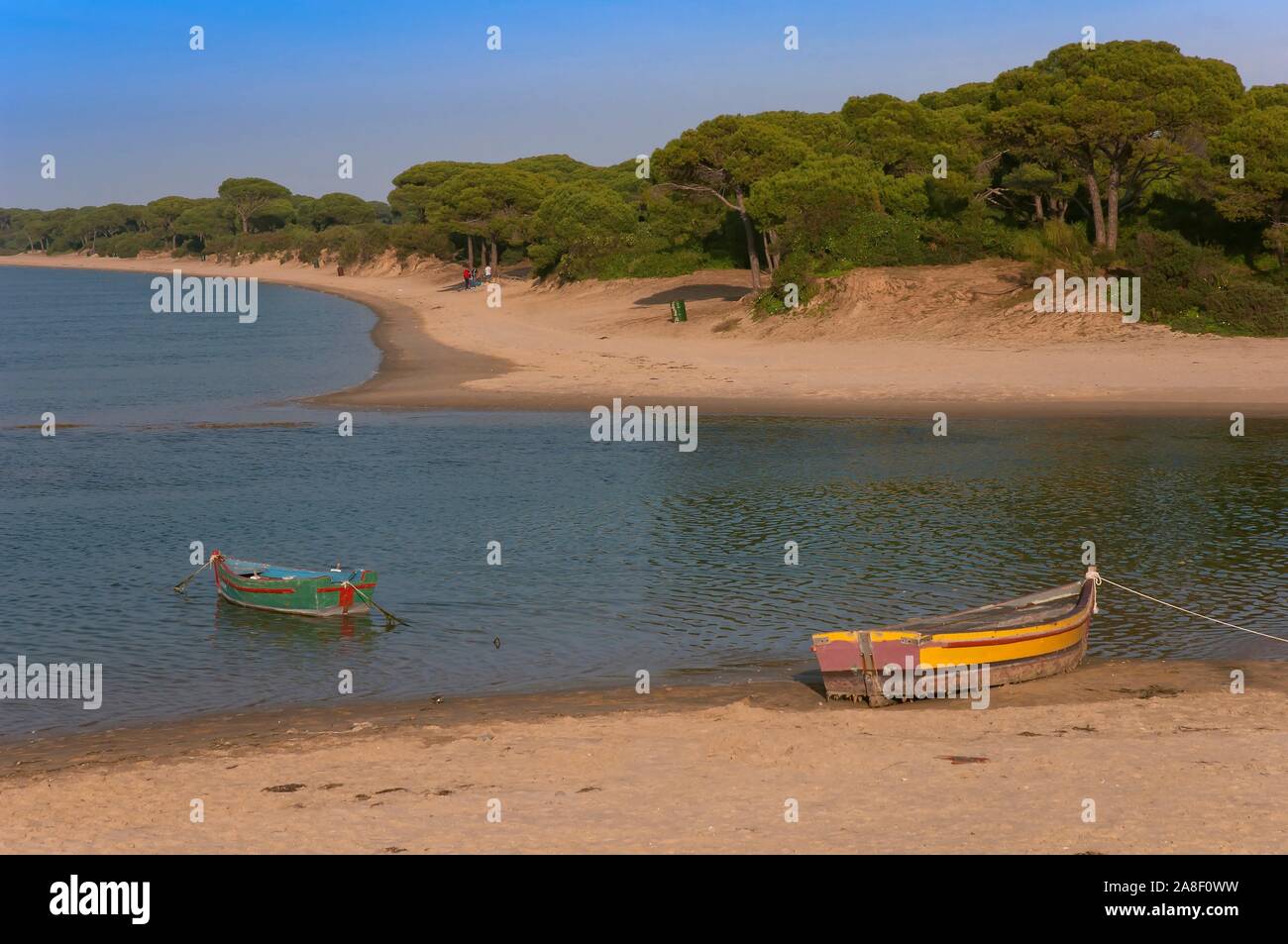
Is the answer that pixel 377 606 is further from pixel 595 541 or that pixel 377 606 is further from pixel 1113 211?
pixel 1113 211

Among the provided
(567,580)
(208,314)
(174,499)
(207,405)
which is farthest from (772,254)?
(208,314)

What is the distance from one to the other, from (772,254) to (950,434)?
26.8m

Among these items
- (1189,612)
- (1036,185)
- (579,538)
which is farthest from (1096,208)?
(1189,612)

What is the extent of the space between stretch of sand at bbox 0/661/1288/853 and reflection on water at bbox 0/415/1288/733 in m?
1.69

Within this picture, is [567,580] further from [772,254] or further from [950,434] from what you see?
[772,254]

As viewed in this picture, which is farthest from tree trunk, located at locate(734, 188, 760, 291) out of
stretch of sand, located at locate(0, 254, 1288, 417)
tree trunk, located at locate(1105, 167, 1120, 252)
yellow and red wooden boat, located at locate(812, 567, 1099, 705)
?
yellow and red wooden boat, located at locate(812, 567, 1099, 705)

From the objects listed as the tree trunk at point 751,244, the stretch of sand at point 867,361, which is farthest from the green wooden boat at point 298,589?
the tree trunk at point 751,244

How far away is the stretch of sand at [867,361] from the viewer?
41.3 meters

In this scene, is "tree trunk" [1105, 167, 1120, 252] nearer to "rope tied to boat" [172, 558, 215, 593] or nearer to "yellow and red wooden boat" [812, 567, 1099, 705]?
"yellow and red wooden boat" [812, 567, 1099, 705]

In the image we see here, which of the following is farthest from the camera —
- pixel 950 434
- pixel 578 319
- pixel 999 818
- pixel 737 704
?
pixel 578 319

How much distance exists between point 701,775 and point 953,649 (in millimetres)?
4295

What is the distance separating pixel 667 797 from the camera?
1326cm

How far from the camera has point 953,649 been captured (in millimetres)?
16906

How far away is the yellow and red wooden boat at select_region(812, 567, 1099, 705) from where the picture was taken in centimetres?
1664
